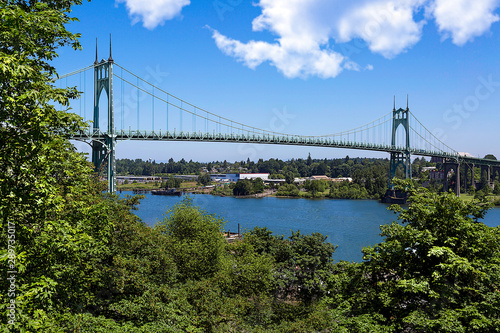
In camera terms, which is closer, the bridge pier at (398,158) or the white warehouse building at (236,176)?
the bridge pier at (398,158)

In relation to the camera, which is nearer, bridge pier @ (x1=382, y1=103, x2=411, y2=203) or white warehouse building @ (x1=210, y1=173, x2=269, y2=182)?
bridge pier @ (x1=382, y1=103, x2=411, y2=203)

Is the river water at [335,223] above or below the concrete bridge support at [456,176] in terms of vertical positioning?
below

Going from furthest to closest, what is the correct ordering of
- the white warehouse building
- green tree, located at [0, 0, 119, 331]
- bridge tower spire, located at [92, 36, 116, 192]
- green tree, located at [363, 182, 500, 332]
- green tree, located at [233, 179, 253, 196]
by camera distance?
the white warehouse building, green tree, located at [233, 179, 253, 196], bridge tower spire, located at [92, 36, 116, 192], green tree, located at [363, 182, 500, 332], green tree, located at [0, 0, 119, 331]

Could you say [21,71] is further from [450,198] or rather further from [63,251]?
[450,198]

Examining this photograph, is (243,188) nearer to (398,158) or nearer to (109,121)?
(398,158)

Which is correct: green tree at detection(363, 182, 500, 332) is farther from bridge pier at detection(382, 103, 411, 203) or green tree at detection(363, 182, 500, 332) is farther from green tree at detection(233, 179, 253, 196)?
green tree at detection(233, 179, 253, 196)

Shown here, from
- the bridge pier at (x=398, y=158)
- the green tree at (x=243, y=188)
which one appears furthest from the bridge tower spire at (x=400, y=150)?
the green tree at (x=243, y=188)

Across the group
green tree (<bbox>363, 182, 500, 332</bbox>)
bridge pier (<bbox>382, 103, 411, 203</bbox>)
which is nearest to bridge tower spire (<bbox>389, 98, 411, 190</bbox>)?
bridge pier (<bbox>382, 103, 411, 203</bbox>)

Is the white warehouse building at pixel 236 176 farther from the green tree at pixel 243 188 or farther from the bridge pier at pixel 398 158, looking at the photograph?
the bridge pier at pixel 398 158

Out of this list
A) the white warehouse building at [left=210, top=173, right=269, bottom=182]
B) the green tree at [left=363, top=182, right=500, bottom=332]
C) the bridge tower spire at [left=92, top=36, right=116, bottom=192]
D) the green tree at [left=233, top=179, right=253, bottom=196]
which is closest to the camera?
the green tree at [left=363, top=182, right=500, bottom=332]

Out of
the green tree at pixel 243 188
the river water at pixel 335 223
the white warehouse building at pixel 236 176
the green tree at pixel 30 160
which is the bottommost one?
the river water at pixel 335 223

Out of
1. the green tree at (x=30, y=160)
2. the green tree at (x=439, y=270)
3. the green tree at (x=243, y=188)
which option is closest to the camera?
the green tree at (x=30, y=160)

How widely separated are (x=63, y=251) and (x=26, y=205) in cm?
68

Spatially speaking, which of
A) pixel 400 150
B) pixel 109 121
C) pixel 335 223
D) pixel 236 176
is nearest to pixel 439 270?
pixel 109 121
